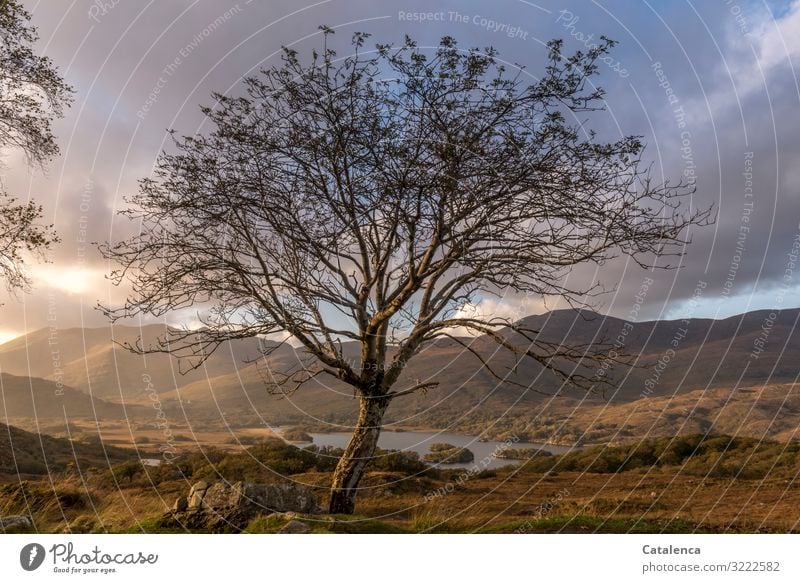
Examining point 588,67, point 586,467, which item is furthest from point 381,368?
point 586,467

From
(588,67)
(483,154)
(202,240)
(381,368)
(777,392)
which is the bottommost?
(777,392)

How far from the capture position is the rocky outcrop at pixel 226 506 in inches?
508

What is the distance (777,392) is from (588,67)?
4517 inches

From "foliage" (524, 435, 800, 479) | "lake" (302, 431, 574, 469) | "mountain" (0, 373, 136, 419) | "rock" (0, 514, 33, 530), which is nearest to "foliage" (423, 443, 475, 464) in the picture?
"lake" (302, 431, 574, 469)

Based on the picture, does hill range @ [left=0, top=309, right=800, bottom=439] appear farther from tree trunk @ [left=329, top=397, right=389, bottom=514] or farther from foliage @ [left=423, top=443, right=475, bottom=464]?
tree trunk @ [left=329, top=397, right=389, bottom=514]

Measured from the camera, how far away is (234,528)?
41.4 ft

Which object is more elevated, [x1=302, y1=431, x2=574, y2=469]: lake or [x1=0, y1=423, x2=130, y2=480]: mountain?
[x1=0, y1=423, x2=130, y2=480]: mountain

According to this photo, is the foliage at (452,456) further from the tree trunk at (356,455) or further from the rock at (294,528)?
the rock at (294,528)

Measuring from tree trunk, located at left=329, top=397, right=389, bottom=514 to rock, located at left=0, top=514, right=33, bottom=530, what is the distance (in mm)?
6814

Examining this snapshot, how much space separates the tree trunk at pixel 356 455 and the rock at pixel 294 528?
157 inches

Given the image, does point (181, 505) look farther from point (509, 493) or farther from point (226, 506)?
point (509, 493)

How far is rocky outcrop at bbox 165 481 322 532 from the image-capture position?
12898 millimetres

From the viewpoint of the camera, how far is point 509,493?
73.3 feet

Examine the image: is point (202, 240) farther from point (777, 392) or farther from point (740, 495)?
point (777, 392)
